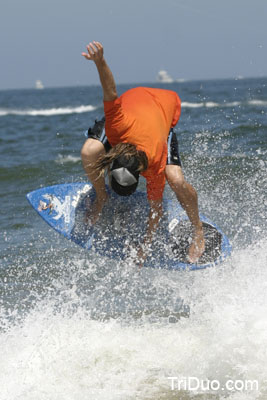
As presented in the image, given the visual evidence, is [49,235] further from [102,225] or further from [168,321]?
[168,321]

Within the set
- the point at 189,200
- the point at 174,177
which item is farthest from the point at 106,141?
the point at 189,200

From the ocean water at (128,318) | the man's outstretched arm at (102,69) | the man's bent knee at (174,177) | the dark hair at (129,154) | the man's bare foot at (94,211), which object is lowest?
the ocean water at (128,318)

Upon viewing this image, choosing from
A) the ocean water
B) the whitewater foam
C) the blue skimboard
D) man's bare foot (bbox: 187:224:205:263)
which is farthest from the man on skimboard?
the whitewater foam

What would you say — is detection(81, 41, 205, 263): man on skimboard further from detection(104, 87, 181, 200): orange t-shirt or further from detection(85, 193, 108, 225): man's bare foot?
detection(85, 193, 108, 225): man's bare foot

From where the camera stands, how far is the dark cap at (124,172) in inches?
175

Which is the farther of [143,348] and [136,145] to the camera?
[136,145]

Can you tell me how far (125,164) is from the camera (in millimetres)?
4465

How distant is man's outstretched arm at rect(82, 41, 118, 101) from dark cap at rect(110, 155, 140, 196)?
494 millimetres

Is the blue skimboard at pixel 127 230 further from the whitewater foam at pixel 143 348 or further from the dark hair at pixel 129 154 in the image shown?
the dark hair at pixel 129 154

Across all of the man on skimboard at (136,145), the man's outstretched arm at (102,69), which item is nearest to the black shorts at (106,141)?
the man on skimboard at (136,145)

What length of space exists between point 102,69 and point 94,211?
5.98 feet

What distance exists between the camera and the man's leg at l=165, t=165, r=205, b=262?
489 centimetres

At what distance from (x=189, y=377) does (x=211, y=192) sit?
14.4 ft

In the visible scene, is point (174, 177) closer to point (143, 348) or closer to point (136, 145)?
point (136, 145)
